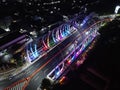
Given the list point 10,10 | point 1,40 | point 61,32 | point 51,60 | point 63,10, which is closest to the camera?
point 51,60

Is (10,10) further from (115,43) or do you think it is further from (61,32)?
(115,43)

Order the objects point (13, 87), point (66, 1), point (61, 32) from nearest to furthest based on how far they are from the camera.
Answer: point (13, 87) < point (61, 32) < point (66, 1)

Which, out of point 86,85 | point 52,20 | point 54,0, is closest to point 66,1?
point 54,0

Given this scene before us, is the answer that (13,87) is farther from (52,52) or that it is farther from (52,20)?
(52,20)

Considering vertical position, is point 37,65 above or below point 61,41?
below

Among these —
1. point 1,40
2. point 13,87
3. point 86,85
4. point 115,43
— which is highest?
point 115,43

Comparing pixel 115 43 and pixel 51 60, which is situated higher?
pixel 115 43

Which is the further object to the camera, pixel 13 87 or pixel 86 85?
pixel 13 87

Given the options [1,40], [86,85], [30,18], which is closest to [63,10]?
[30,18]

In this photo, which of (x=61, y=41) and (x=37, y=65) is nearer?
Answer: (x=37, y=65)
